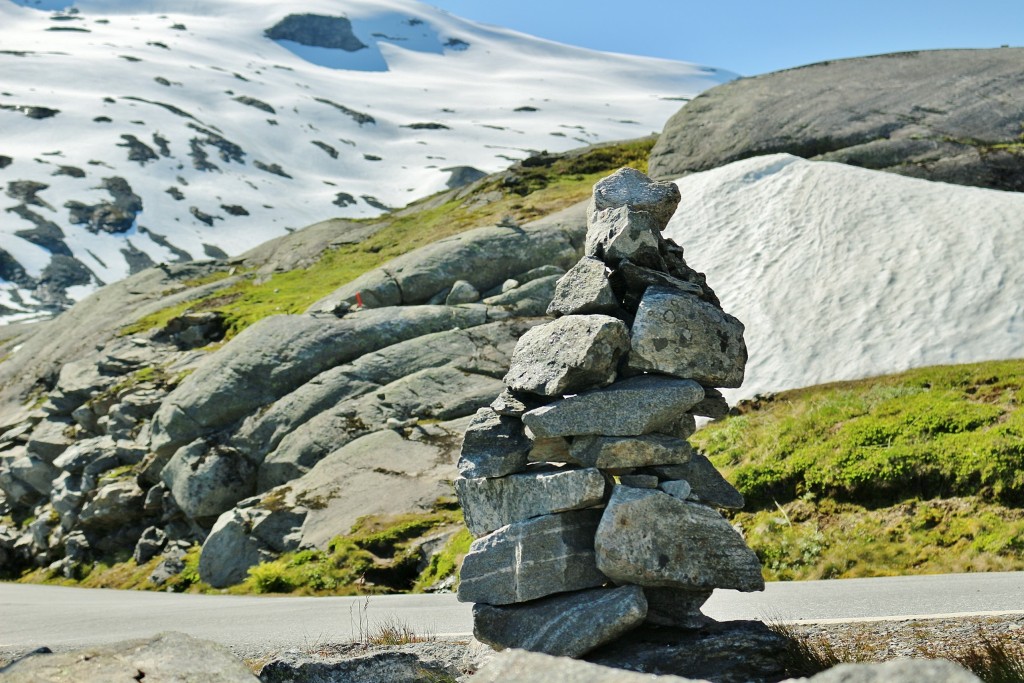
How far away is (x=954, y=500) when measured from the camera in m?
17.6

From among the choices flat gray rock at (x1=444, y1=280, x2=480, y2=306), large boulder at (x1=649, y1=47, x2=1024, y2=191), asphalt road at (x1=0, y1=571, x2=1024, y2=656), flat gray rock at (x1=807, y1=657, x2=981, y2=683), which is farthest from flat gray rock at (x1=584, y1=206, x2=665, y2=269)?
large boulder at (x1=649, y1=47, x2=1024, y2=191)

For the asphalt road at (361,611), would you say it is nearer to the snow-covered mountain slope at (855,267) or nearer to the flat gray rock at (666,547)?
→ the flat gray rock at (666,547)

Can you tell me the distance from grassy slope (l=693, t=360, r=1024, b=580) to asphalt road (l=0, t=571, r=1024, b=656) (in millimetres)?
1576

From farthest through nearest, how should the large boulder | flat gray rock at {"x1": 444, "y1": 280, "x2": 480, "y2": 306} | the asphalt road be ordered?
flat gray rock at {"x1": 444, "y1": 280, "x2": 480, "y2": 306}
the large boulder
the asphalt road

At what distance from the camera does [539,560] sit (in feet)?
37.3

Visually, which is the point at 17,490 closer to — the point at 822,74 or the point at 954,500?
the point at 954,500

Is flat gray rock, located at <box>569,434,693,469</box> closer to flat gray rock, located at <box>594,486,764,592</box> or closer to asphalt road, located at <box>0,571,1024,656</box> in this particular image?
flat gray rock, located at <box>594,486,764,592</box>

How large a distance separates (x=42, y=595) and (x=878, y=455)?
2451cm

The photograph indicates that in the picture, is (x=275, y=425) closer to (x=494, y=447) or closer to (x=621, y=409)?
(x=494, y=447)

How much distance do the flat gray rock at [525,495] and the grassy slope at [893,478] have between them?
8187 millimetres

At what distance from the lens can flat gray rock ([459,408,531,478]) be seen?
12.1m

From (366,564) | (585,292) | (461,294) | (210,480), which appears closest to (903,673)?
(585,292)

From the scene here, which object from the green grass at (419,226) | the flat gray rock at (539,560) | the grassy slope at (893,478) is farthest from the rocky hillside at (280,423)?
the flat gray rock at (539,560)

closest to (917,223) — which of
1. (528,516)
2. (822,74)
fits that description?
(822,74)
